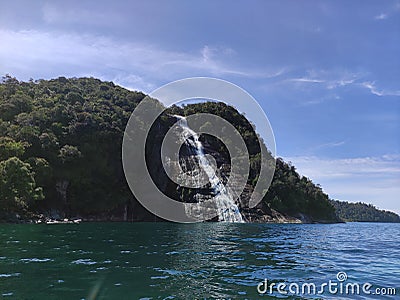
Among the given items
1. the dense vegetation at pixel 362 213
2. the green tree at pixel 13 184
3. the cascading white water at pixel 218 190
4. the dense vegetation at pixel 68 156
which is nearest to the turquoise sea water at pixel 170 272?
the green tree at pixel 13 184

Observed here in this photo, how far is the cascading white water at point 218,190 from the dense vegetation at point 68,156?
19.1ft

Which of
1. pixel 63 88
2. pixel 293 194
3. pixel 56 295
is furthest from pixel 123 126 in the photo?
pixel 56 295

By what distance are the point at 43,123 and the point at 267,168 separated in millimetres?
48344

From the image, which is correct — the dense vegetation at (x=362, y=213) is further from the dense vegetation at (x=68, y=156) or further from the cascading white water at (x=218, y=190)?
the cascading white water at (x=218, y=190)

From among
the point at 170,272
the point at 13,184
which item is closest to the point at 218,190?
the point at 13,184

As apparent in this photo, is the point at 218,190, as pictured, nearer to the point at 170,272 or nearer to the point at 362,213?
the point at 170,272

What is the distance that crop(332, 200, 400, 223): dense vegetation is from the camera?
152000mm

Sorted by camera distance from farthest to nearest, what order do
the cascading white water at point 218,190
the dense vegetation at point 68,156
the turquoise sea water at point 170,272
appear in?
the cascading white water at point 218,190, the dense vegetation at point 68,156, the turquoise sea water at point 170,272

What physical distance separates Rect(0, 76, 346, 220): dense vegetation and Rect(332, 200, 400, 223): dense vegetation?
296ft

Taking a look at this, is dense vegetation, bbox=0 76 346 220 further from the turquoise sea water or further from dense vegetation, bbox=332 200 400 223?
dense vegetation, bbox=332 200 400 223

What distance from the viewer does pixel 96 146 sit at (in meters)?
55.4

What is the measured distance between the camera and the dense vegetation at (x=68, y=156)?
39.8 m

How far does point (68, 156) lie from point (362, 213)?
5765 inches

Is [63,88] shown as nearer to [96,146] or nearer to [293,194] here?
[96,146]
